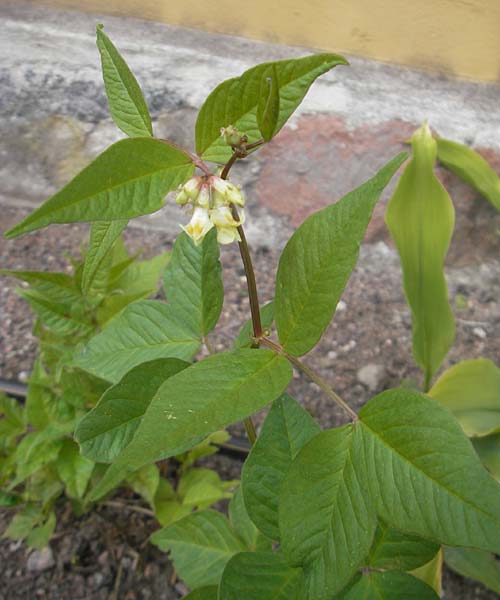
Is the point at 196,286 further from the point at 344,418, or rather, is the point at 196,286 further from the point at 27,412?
the point at 344,418

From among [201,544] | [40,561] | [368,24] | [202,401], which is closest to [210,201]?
[202,401]

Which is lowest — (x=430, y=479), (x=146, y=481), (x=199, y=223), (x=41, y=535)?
(x=41, y=535)

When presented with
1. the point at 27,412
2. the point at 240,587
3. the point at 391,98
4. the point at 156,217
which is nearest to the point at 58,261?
the point at 156,217

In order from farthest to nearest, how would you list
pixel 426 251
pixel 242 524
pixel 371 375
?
pixel 371 375 < pixel 426 251 < pixel 242 524

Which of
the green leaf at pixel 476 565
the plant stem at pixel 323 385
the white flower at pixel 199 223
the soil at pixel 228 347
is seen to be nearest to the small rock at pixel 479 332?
the soil at pixel 228 347

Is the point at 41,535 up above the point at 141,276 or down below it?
below

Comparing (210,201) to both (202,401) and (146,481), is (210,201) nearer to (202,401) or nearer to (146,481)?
(202,401)
